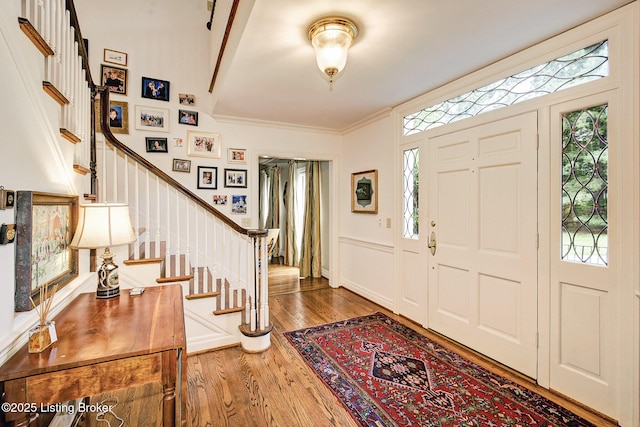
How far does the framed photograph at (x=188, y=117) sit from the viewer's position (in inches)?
138

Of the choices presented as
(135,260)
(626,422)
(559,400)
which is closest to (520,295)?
(559,400)

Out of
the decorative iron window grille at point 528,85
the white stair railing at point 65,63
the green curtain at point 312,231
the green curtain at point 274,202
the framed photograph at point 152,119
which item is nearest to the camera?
the white stair railing at point 65,63

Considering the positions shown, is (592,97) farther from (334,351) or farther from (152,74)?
(152,74)

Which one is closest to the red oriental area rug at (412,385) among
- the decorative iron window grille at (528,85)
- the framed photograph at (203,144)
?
the decorative iron window grille at (528,85)

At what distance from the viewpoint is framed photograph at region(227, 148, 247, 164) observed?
372 cm

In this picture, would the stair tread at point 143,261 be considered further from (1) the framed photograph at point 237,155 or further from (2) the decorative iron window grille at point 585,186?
(2) the decorative iron window grille at point 585,186

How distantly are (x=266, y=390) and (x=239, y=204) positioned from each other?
92.4 inches

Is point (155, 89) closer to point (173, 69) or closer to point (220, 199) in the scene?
point (173, 69)

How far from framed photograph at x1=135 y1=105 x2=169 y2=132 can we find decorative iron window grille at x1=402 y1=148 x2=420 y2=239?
2.87 m

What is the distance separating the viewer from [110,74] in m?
3.21

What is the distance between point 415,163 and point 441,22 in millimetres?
1529

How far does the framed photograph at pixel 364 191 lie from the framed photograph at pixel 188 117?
7.26 feet

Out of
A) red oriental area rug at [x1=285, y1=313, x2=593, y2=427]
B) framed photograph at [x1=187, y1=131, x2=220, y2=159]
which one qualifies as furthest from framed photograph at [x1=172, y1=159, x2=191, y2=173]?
red oriental area rug at [x1=285, y1=313, x2=593, y2=427]

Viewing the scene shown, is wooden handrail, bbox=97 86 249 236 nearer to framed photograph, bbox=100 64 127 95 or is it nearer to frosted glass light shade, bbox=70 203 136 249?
frosted glass light shade, bbox=70 203 136 249
